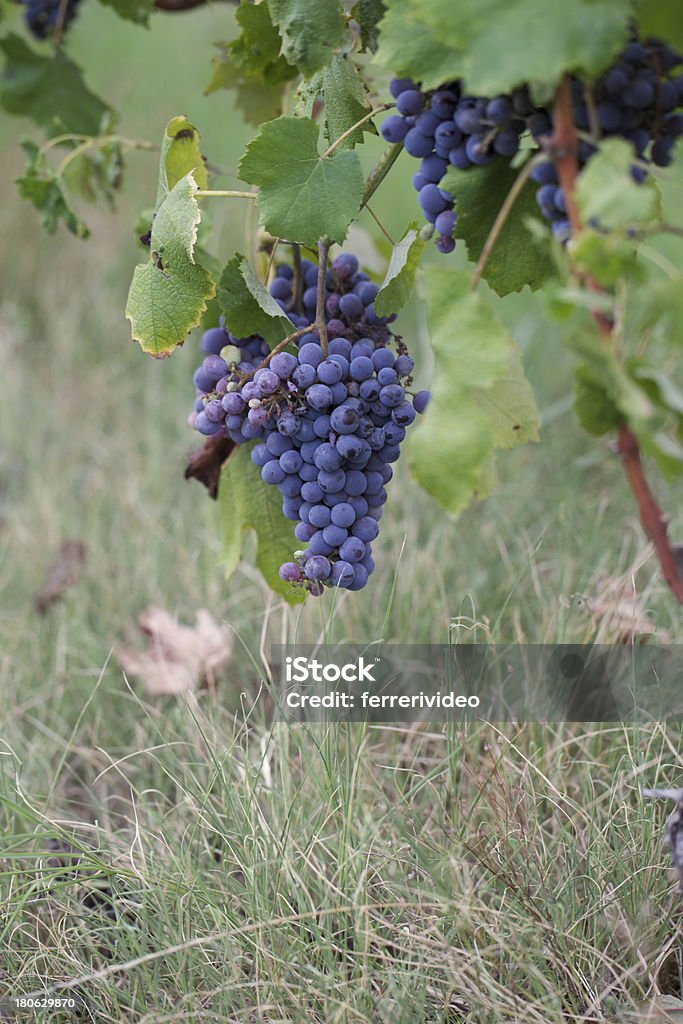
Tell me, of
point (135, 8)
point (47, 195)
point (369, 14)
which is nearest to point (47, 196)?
point (47, 195)

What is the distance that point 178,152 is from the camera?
101cm

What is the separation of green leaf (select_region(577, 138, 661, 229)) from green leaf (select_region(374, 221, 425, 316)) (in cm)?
31

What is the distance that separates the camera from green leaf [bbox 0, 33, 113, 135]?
1466mm

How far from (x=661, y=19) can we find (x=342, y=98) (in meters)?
0.39

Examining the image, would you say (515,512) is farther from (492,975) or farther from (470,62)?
(470,62)

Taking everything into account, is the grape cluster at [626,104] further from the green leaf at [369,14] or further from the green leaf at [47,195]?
the green leaf at [47,195]

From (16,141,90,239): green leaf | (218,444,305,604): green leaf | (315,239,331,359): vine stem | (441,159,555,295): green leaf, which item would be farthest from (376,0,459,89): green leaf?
(16,141,90,239): green leaf

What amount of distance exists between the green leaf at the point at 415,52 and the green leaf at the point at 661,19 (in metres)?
0.15

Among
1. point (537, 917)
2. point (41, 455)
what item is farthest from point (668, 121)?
point (41, 455)

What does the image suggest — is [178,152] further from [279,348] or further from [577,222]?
[577,222]

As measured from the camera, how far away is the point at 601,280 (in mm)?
635

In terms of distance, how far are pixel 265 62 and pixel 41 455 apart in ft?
4.82

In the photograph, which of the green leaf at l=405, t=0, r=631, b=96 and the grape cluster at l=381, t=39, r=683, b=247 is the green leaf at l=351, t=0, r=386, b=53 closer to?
the grape cluster at l=381, t=39, r=683, b=247

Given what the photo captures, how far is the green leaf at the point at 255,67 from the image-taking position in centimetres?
99
